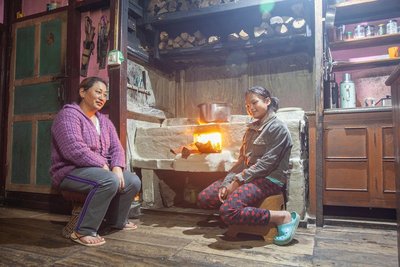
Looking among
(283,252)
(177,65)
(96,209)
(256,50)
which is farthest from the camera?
(177,65)

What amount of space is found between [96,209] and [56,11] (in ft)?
9.59

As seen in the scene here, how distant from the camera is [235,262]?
1.93m

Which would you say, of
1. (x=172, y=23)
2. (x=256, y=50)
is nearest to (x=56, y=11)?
(x=172, y=23)

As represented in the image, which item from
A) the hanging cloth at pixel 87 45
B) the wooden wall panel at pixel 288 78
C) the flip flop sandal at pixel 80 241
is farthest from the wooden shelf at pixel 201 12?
the flip flop sandal at pixel 80 241

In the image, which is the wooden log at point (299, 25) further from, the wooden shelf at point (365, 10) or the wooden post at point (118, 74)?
the wooden post at point (118, 74)

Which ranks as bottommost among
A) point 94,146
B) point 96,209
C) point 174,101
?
point 96,209

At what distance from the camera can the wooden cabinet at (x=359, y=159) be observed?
112 inches

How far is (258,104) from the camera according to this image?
8.24 feet

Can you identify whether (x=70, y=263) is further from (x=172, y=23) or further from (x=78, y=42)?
(x=172, y=23)

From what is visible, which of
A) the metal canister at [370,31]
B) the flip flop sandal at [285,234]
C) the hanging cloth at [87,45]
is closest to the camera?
the flip flop sandal at [285,234]

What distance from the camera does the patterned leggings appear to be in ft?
7.50

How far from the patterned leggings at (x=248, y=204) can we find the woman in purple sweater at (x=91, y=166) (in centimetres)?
97

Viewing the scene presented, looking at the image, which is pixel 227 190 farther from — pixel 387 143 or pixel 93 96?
pixel 387 143

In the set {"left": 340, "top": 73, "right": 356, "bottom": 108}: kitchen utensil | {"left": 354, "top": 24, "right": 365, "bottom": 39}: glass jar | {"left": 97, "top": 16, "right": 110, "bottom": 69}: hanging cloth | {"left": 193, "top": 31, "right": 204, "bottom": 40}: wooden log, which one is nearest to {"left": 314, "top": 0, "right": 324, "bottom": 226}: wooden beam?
{"left": 340, "top": 73, "right": 356, "bottom": 108}: kitchen utensil
